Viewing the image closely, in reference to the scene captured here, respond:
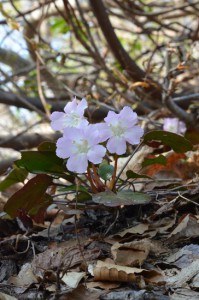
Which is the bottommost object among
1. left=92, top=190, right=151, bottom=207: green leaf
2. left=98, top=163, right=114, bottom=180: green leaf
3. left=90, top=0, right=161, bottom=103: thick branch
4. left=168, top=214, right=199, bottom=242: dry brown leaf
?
left=168, top=214, right=199, bottom=242: dry brown leaf

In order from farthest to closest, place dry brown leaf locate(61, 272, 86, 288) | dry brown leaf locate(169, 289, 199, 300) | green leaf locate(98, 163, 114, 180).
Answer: green leaf locate(98, 163, 114, 180) < dry brown leaf locate(61, 272, 86, 288) < dry brown leaf locate(169, 289, 199, 300)

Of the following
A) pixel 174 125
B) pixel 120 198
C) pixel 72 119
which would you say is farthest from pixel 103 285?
pixel 174 125

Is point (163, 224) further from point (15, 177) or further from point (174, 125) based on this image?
point (174, 125)

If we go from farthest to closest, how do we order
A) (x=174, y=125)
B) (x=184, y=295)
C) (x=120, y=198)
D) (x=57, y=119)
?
(x=174, y=125), (x=57, y=119), (x=120, y=198), (x=184, y=295)

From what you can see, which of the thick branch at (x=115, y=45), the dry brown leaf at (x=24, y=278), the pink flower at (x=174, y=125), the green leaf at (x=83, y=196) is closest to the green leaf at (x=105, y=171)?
the green leaf at (x=83, y=196)

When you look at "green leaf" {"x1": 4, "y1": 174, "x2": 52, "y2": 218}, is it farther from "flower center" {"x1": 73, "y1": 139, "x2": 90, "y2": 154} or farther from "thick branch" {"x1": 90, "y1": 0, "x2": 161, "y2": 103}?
"thick branch" {"x1": 90, "y1": 0, "x2": 161, "y2": 103}

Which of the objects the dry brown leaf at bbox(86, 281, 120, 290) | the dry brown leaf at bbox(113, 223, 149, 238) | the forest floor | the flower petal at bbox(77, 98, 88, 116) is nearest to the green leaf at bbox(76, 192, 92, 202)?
the forest floor

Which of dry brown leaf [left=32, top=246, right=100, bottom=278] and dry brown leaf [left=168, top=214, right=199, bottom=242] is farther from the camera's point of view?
dry brown leaf [left=168, top=214, right=199, bottom=242]

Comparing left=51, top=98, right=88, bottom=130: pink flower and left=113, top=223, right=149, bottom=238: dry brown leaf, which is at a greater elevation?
left=51, top=98, right=88, bottom=130: pink flower
